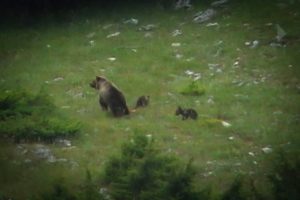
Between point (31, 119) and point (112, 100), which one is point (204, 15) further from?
point (31, 119)

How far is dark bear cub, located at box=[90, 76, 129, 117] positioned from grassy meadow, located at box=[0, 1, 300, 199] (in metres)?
0.23

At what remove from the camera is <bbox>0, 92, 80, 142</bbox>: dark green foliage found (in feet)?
49.4

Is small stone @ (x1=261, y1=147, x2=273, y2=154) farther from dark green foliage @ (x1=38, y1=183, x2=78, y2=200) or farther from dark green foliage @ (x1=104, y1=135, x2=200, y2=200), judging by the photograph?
dark green foliage @ (x1=38, y1=183, x2=78, y2=200)

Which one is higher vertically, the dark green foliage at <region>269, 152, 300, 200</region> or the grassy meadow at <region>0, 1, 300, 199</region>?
the dark green foliage at <region>269, 152, 300, 200</region>

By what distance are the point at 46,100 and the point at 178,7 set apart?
1086cm

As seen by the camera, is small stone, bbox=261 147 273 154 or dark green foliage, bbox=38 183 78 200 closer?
dark green foliage, bbox=38 183 78 200

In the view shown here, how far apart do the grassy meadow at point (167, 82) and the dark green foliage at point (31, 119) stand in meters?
0.27

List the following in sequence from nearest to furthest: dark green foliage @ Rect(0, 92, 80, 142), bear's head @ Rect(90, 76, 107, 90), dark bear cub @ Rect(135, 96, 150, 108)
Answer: dark green foliage @ Rect(0, 92, 80, 142), dark bear cub @ Rect(135, 96, 150, 108), bear's head @ Rect(90, 76, 107, 90)

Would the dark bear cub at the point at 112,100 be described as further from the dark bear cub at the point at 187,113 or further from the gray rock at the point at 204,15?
the gray rock at the point at 204,15

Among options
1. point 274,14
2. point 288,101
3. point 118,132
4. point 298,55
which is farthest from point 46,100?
point 274,14

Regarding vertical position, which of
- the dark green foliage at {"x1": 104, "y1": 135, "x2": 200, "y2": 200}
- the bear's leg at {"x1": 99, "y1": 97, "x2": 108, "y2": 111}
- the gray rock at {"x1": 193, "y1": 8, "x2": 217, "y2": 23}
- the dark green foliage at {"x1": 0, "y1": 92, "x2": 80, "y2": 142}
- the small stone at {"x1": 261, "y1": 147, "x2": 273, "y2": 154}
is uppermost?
the dark green foliage at {"x1": 104, "y1": 135, "x2": 200, "y2": 200}

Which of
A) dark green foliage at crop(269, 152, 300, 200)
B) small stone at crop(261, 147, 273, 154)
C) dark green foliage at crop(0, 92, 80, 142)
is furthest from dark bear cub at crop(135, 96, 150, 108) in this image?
dark green foliage at crop(269, 152, 300, 200)

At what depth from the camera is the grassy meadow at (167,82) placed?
44.6 feet

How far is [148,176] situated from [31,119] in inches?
251
